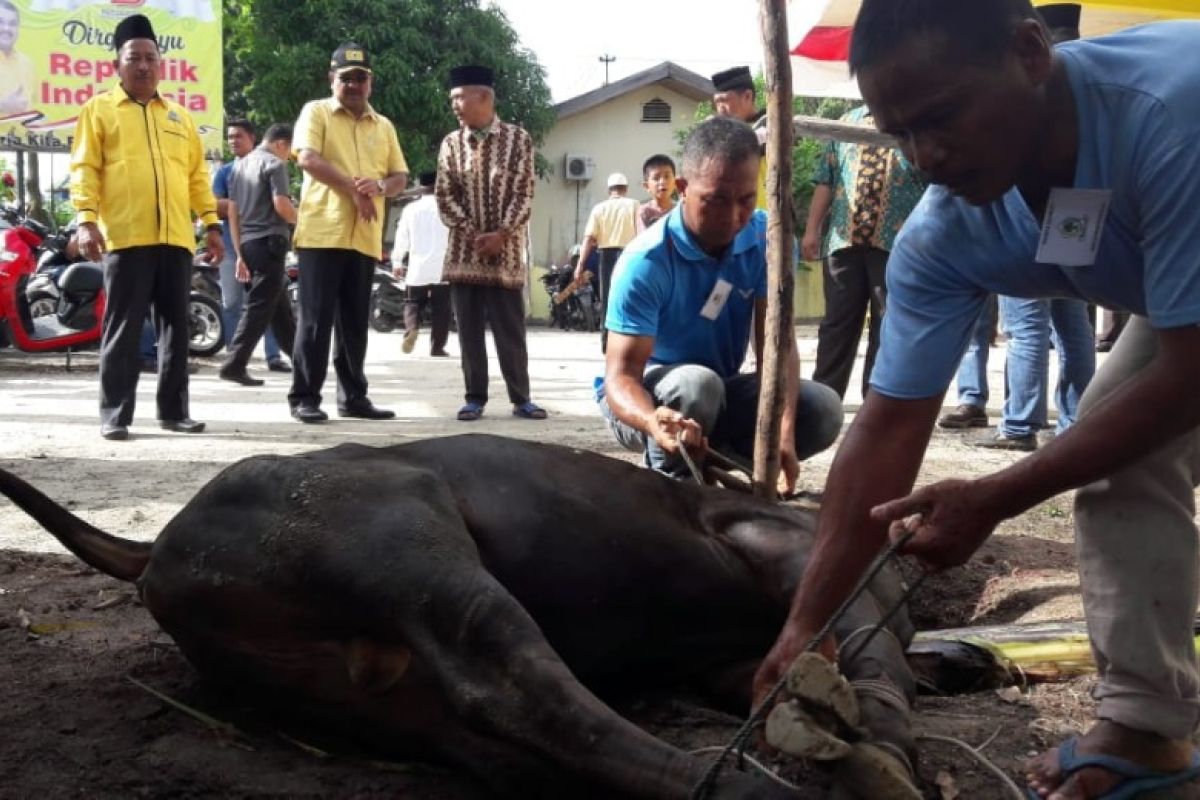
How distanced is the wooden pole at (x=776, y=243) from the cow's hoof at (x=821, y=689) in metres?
1.97

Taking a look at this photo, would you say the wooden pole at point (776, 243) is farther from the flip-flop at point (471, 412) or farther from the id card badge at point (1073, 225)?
the flip-flop at point (471, 412)

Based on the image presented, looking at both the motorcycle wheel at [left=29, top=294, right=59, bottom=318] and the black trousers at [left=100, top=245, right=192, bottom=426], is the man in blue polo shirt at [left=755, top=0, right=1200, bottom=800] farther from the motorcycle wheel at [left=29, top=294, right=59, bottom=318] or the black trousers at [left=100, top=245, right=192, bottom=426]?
the motorcycle wheel at [left=29, top=294, right=59, bottom=318]

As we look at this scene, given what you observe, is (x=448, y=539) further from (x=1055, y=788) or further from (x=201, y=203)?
(x=201, y=203)

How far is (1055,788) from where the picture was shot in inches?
91.4

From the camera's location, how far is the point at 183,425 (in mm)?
7004

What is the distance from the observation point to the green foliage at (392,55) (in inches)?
990

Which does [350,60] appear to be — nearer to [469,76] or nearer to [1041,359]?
[469,76]

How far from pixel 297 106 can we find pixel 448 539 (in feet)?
81.1

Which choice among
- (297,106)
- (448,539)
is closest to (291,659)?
(448,539)

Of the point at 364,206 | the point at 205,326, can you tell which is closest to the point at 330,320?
the point at 364,206

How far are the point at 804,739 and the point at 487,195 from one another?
21.5 ft

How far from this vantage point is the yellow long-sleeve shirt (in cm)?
672

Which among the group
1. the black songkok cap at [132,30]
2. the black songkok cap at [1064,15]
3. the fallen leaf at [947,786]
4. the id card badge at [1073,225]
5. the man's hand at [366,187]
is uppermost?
the black songkok cap at [132,30]

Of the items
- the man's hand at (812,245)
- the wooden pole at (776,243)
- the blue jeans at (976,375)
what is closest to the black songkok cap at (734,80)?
the man's hand at (812,245)
